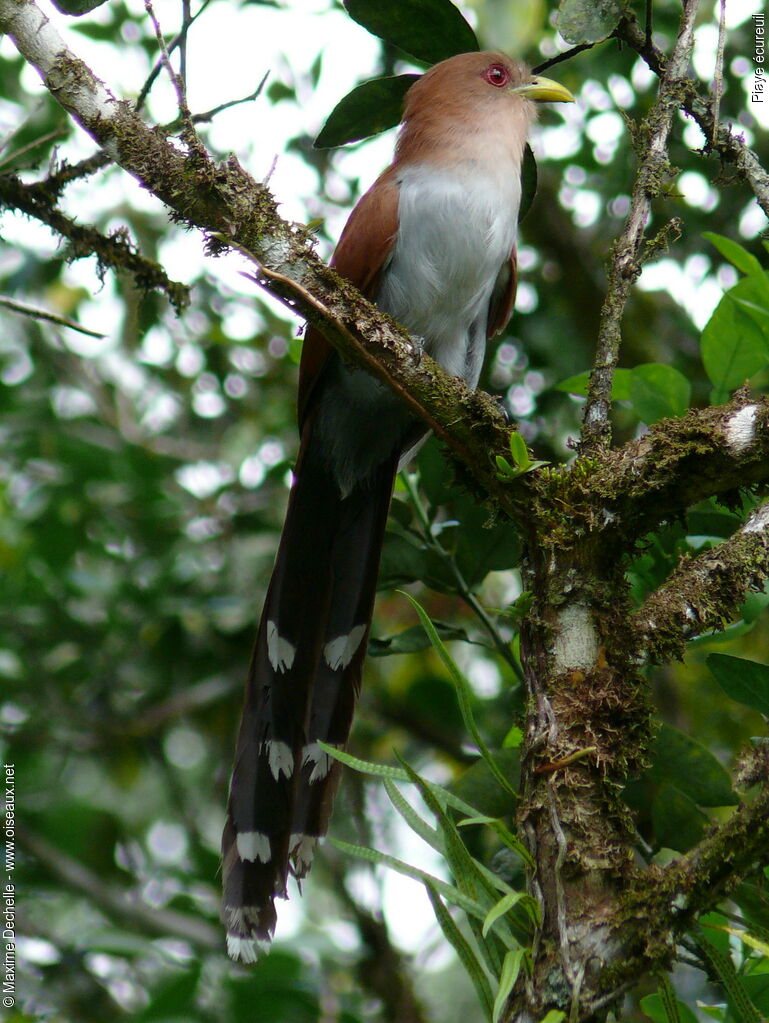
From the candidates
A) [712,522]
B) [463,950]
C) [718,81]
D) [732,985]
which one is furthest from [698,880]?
[718,81]

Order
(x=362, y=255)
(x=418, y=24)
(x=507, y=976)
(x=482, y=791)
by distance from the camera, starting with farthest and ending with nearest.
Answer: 1. (x=362, y=255)
2. (x=418, y=24)
3. (x=482, y=791)
4. (x=507, y=976)

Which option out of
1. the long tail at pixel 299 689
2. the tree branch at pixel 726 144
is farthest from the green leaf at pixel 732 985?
the tree branch at pixel 726 144

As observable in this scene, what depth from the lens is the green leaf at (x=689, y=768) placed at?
6.21ft

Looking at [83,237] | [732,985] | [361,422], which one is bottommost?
[732,985]

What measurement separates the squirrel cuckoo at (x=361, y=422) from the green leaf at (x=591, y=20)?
76 cm

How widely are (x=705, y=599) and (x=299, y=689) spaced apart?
4.11ft

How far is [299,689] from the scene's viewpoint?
2.55m

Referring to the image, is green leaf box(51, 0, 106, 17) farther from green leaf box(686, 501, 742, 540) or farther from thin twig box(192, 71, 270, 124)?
green leaf box(686, 501, 742, 540)

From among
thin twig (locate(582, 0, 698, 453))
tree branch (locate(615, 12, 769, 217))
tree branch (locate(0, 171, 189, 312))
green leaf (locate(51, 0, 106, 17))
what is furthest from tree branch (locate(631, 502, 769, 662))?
green leaf (locate(51, 0, 106, 17))

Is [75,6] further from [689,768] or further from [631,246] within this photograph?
[689,768]

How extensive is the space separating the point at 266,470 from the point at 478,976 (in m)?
2.60

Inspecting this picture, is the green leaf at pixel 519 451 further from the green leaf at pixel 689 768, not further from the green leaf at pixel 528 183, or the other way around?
the green leaf at pixel 528 183

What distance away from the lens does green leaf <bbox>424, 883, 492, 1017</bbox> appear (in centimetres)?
138

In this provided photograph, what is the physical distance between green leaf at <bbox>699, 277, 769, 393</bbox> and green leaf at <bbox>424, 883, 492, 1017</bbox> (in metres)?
1.19
